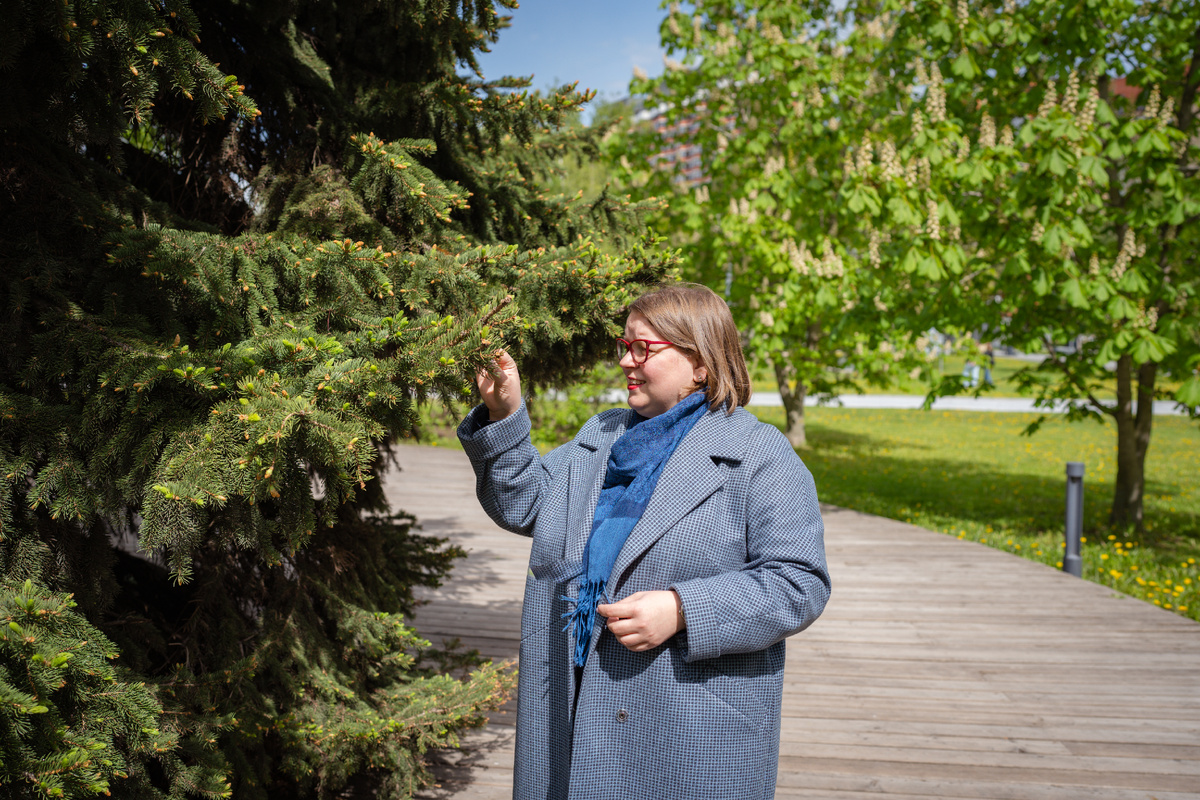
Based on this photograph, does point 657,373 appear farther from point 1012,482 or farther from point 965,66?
point 1012,482

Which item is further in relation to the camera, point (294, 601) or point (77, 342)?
point (294, 601)

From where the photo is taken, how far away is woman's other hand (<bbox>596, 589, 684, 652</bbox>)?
1526 mm

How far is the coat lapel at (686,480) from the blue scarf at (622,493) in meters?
0.03

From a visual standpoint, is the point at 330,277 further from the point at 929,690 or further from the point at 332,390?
the point at 929,690

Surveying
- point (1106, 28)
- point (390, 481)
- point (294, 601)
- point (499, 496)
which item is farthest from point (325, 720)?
point (1106, 28)

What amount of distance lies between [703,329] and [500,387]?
0.51 m

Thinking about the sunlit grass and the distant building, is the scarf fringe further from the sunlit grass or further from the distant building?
the distant building

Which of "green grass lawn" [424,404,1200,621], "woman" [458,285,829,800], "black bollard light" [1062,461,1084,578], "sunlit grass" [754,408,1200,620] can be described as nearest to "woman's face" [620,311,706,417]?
"woman" [458,285,829,800]

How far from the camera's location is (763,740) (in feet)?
5.39

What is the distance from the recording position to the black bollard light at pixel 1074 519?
586cm

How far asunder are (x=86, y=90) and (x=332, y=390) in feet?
3.36

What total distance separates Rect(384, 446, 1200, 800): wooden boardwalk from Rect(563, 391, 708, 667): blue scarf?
1.83 meters

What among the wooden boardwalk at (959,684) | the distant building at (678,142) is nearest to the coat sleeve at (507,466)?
the wooden boardwalk at (959,684)

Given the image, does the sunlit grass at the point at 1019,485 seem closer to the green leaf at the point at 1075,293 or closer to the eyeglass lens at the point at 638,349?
the green leaf at the point at 1075,293
